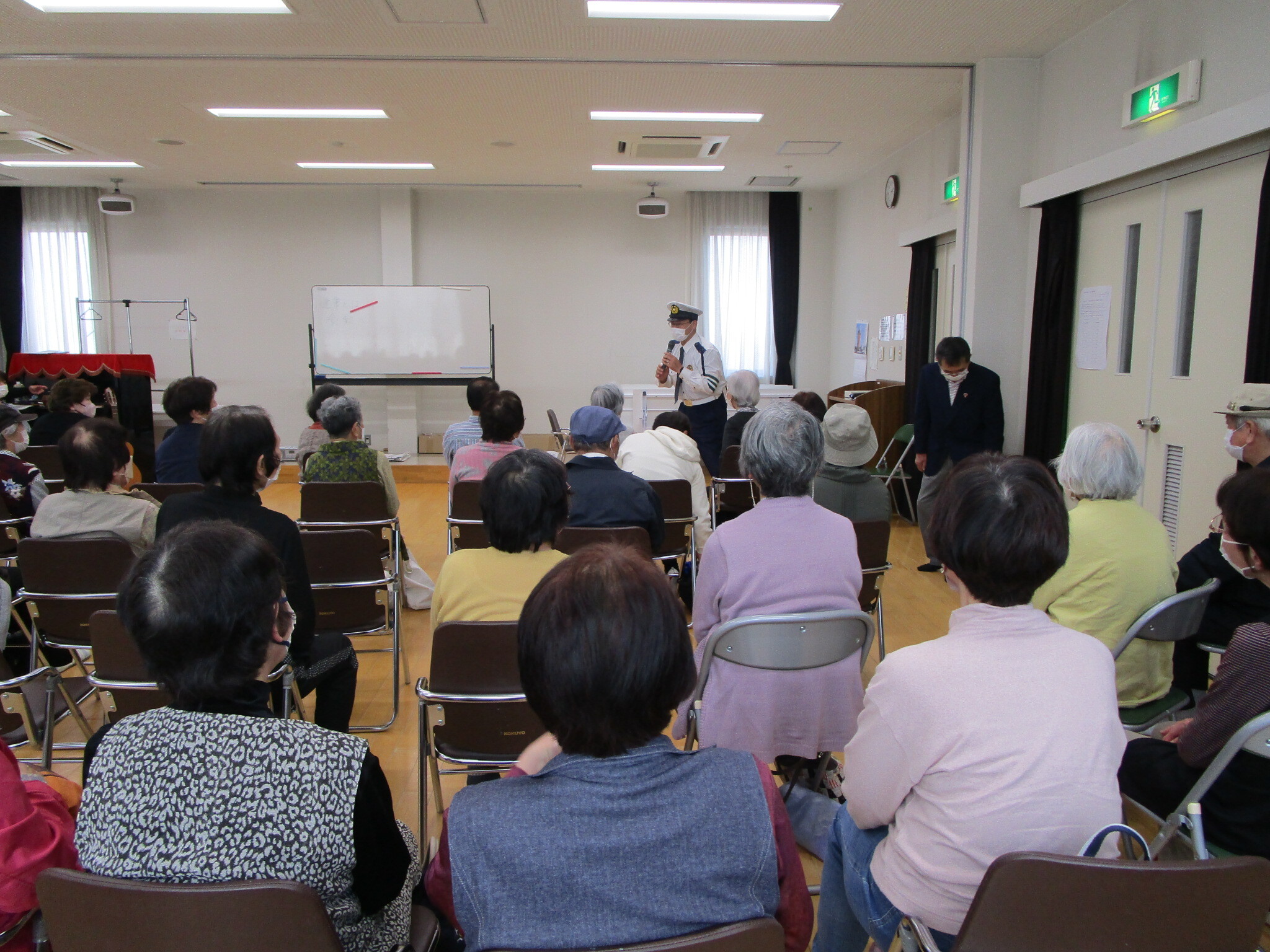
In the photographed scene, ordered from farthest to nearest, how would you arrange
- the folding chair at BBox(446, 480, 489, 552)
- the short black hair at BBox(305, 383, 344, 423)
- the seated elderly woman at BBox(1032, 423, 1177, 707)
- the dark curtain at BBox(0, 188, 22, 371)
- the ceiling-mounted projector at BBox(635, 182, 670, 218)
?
the dark curtain at BBox(0, 188, 22, 371) → the ceiling-mounted projector at BBox(635, 182, 670, 218) → the short black hair at BBox(305, 383, 344, 423) → the folding chair at BBox(446, 480, 489, 552) → the seated elderly woman at BBox(1032, 423, 1177, 707)

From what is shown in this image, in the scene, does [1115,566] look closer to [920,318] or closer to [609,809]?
[609,809]

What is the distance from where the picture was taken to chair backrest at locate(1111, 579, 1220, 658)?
2.07m

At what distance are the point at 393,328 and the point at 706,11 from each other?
608cm

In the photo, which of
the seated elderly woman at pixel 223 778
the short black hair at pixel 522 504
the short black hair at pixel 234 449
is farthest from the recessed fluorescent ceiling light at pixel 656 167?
the seated elderly woman at pixel 223 778

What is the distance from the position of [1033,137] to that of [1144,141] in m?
1.31

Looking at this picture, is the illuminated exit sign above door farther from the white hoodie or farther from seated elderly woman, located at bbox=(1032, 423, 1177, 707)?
the white hoodie

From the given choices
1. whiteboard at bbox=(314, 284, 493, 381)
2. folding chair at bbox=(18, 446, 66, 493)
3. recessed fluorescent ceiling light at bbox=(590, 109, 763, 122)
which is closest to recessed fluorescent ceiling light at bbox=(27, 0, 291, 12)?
folding chair at bbox=(18, 446, 66, 493)

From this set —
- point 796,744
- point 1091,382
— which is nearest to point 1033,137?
point 1091,382

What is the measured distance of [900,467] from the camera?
22.4 feet

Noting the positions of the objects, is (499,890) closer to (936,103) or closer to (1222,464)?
(1222,464)

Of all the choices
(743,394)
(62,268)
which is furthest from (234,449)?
(62,268)

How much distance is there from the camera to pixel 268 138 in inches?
280

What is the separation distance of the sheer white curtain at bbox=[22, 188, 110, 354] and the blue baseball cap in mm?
8775

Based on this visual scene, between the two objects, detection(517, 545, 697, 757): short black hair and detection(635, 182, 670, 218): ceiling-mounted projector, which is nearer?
detection(517, 545, 697, 757): short black hair
